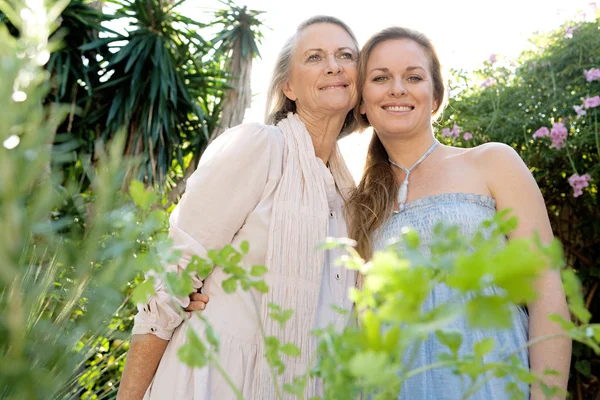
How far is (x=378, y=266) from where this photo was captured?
1.38 ft

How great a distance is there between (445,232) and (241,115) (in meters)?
7.28

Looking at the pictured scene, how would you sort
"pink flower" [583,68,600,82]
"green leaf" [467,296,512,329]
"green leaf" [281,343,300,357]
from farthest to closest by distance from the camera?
"pink flower" [583,68,600,82], "green leaf" [281,343,300,357], "green leaf" [467,296,512,329]

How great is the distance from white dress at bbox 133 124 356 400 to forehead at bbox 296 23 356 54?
48cm

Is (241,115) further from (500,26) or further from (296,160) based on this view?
(296,160)

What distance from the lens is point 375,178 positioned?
83.9 inches

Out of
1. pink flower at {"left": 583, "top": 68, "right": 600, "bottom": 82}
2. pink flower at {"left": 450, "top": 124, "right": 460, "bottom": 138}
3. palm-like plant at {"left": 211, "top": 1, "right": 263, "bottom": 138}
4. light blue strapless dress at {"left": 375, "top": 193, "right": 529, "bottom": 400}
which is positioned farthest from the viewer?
palm-like plant at {"left": 211, "top": 1, "right": 263, "bottom": 138}

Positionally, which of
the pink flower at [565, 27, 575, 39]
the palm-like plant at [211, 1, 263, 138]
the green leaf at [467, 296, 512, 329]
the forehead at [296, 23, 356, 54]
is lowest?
the green leaf at [467, 296, 512, 329]

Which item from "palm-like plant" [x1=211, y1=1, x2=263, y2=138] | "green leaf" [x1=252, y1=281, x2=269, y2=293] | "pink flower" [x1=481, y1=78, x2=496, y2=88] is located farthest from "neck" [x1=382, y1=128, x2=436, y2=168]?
"palm-like plant" [x1=211, y1=1, x2=263, y2=138]

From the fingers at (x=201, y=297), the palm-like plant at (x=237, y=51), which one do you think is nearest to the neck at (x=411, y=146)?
the fingers at (x=201, y=297)

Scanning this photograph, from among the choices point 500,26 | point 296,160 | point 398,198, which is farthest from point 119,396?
point 500,26

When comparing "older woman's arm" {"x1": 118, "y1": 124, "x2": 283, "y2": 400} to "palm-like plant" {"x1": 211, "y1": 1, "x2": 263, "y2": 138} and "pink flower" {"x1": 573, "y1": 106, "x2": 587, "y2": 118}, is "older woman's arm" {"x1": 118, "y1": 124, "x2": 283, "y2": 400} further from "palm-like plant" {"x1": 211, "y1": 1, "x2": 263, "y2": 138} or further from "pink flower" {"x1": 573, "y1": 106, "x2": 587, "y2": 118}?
"palm-like plant" {"x1": 211, "y1": 1, "x2": 263, "y2": 138}

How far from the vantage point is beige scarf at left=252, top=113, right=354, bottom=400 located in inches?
66.9

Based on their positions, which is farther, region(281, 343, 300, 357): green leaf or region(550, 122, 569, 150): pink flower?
region(550, 122, 569, 150): pink flower

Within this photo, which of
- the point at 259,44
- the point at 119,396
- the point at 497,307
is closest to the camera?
the point at 497,307
